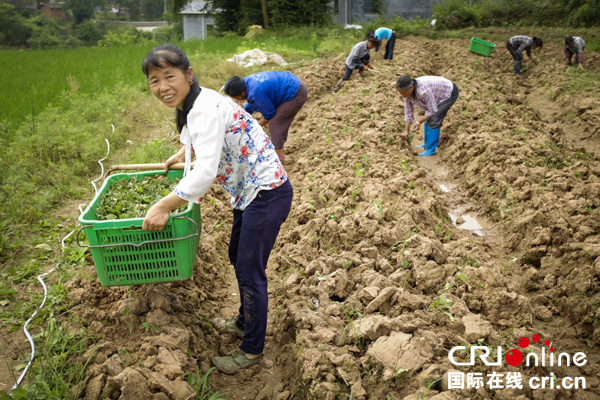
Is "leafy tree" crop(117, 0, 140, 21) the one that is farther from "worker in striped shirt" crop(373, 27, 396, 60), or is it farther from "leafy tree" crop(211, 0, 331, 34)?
"worker in striped shirt" crop(373, 27, 396, 60)

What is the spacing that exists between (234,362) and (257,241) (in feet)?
2.96

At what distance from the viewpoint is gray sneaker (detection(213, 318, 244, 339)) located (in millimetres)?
3297

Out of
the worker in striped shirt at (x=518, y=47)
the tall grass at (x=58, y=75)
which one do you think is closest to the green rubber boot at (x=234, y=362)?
the tall grass at (x=58, y=75)

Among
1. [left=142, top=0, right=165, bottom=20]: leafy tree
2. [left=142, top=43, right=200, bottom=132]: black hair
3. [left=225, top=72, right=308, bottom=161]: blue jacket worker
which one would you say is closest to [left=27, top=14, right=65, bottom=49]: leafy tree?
[left=142, top=0, right=165, bottom=20]: leafy tree

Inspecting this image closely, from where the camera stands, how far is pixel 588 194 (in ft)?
16.0

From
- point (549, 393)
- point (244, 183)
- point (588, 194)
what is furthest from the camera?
point (588, 194)

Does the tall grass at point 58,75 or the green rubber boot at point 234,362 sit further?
the tall grass at point 58,75

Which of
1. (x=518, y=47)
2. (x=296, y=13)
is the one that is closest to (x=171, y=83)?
(x=518, y=47)

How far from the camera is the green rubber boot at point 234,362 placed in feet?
9.52

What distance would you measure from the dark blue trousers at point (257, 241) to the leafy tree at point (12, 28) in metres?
36.0

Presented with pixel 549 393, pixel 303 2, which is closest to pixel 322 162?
pixel 549 393

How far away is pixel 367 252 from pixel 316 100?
21.5ft

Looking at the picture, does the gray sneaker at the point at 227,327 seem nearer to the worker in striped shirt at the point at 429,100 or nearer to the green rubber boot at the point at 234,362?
the green rubber boot at the point at 234,362

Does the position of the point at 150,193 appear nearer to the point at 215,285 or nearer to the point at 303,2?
the point at 215,285
